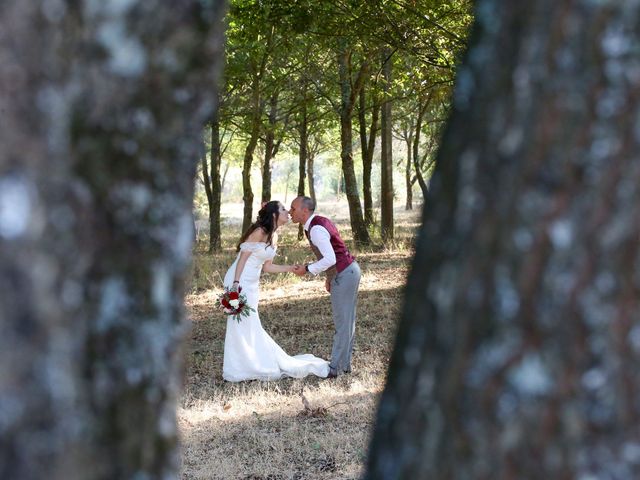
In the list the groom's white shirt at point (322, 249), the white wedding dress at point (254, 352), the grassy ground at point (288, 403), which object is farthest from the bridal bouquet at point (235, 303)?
the groom's white shirt at point (322, 249)

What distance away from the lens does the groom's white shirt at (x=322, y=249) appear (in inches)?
388

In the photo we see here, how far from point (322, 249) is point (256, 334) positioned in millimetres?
1758

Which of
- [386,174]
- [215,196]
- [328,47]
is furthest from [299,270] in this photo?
[215,196]

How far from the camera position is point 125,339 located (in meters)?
1.29

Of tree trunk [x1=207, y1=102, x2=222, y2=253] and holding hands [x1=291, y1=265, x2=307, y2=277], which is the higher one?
tree trunk [x1=207, y1=102, x2=222, y2=253]

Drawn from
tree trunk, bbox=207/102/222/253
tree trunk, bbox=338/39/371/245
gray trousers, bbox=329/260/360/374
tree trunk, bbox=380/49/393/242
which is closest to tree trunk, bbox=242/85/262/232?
tree trunk, bbox=207/102/222/253

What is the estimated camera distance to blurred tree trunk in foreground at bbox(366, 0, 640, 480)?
128 centimetres

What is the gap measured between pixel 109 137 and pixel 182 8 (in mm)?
238

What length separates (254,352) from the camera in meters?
10.5

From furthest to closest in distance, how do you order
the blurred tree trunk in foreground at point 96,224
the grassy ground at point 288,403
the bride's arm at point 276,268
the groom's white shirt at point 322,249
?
the bride's arm at point 276,268 < the groom's white shirt at point 322,249 < the grassy ground at point 288,403 < the blurred tree trunk in foreground at point 96,224

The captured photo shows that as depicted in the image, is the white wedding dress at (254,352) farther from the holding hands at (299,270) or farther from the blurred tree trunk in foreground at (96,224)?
the blurred tree trunk in foreground at (96,224)

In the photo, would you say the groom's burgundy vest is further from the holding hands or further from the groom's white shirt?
the holding hands

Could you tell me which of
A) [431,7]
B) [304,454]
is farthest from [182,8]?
[431,7]

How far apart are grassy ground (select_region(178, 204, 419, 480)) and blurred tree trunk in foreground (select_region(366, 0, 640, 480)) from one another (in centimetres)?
508
